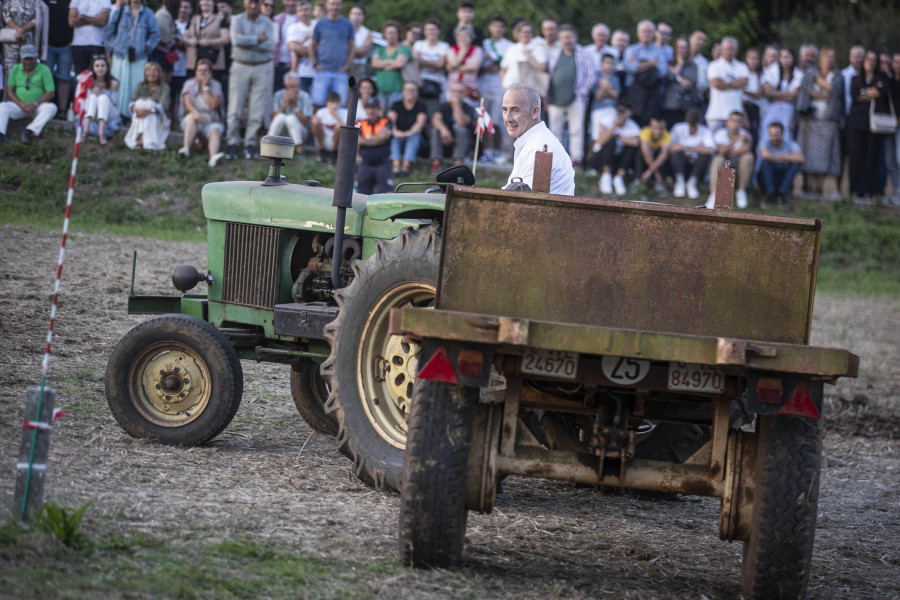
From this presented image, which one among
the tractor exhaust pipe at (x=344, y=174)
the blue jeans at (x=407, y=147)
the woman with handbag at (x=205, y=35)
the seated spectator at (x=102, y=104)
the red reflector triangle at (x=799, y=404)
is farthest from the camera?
the blue jeans at (x=407, y=147)

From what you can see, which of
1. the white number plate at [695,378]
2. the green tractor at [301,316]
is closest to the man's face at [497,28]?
the green tractor at [301,316]

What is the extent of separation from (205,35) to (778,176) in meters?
9.07

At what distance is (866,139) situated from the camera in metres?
18.9

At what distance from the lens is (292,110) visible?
55.9 ft

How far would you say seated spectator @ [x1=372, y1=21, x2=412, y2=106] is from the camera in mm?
17188

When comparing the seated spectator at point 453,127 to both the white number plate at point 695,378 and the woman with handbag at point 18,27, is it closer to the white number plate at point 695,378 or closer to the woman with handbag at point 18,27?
the woman with handbag at point 18,27

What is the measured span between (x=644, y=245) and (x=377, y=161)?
36.1ft

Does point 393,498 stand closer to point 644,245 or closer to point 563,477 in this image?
point 563,477

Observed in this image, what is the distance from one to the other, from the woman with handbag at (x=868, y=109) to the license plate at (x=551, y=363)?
1508 centimetres

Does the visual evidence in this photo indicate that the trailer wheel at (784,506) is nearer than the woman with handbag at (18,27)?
Yes

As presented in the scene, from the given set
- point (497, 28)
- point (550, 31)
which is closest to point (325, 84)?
point (497, 28)

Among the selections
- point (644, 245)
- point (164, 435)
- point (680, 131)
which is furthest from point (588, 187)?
point (644, 245)

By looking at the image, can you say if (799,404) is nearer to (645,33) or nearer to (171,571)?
(171,571)

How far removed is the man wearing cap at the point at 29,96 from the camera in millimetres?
16609
